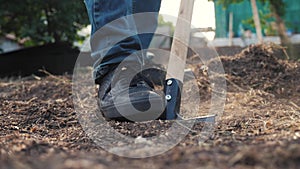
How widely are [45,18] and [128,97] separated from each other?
9.78 feet

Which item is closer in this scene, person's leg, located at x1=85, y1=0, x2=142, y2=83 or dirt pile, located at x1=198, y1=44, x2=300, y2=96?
person's leg, located at x1=85, y1=0, x2=142, y2=83

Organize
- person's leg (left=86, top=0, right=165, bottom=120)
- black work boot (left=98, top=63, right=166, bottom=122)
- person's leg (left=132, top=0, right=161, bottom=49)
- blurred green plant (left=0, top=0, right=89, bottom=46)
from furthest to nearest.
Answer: blurred green plant (left=0, top=0, right=89, bottom=46)
person's leg (left=132, top=0, right=161, bottom=49)
person's leg (left=86, top=0, right=165, bottom=120)
black work boot (left=98, top=63, right=166, bottom=122)

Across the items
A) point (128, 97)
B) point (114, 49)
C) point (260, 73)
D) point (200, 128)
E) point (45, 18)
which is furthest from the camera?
point (45, 18)

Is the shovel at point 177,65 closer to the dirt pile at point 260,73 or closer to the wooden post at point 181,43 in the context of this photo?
the wooden post at point 181,43

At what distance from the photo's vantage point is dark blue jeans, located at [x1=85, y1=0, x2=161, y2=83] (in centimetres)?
162

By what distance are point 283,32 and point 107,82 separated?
11.8 ft

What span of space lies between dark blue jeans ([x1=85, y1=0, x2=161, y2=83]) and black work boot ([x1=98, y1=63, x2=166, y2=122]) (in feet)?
0.14

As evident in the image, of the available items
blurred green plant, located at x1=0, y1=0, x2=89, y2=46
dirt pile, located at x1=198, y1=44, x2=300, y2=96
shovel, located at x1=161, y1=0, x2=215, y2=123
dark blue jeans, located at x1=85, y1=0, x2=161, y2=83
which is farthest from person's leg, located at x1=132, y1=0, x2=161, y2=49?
blurred green plant, located at x1=0, y1=0, x2=89, y2=46

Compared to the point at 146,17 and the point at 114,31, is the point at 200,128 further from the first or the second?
the point at 146,17

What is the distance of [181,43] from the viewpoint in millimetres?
1656

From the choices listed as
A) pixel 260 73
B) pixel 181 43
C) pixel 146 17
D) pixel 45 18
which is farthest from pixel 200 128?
pixel 45 18

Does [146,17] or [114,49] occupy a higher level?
[146,17]

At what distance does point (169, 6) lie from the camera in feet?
7.93

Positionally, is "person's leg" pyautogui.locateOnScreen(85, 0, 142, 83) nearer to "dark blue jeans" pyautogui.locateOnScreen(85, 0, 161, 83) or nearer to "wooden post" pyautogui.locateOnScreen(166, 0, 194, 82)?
"dark blue jeans" pyautogui.locateOnScreen(85, 0, 161, 83)
